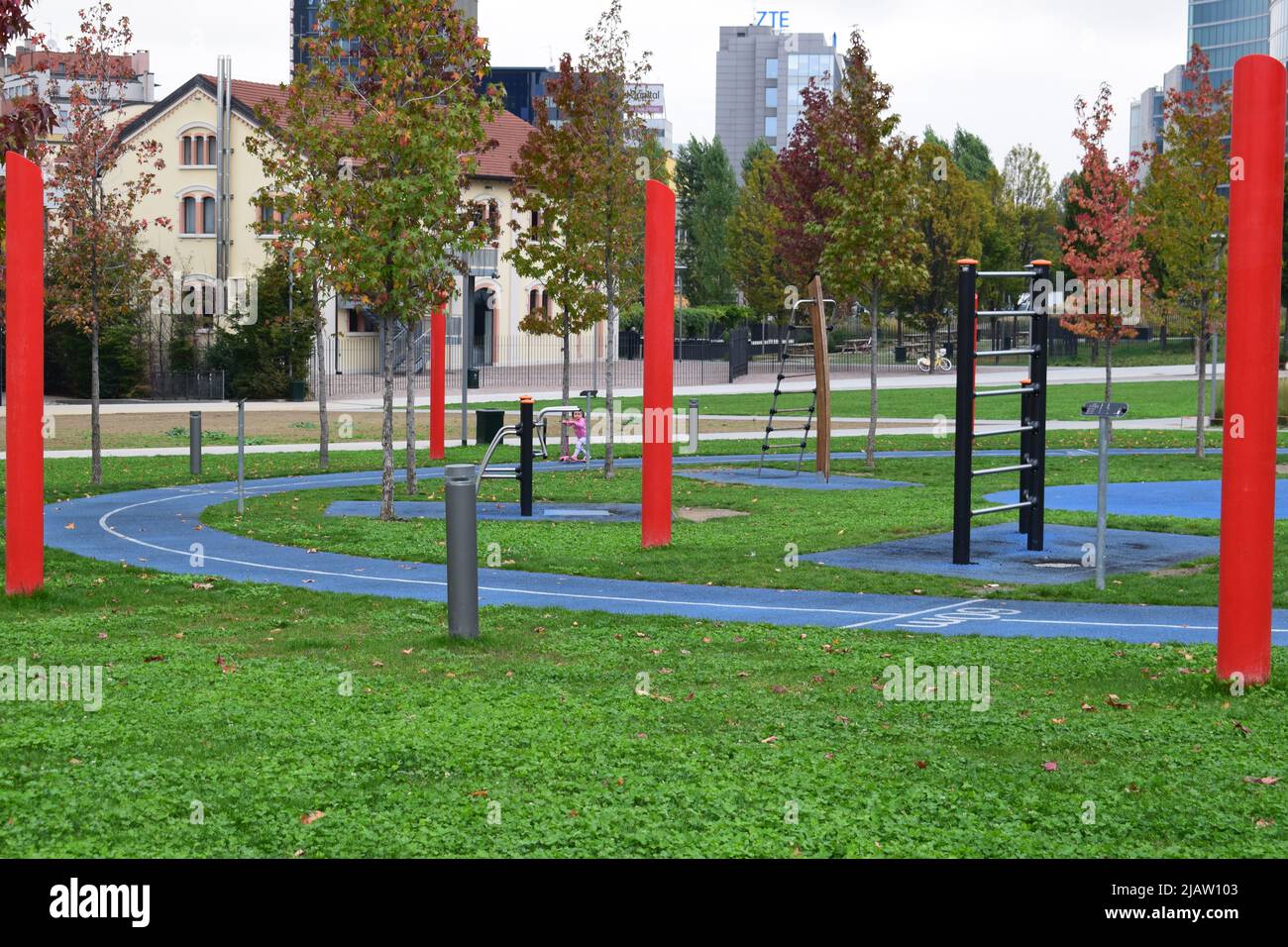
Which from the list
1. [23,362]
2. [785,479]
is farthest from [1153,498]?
[23,362]

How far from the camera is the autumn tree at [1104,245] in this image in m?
33.9

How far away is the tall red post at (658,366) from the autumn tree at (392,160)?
3364mm

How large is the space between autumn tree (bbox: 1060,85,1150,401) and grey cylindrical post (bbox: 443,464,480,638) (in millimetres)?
23242

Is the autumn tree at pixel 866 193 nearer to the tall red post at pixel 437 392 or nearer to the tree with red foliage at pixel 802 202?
the tall red post at pixel 437 392

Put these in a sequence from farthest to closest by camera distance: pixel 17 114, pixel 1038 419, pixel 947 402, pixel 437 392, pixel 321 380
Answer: pixel 947 402 < pixel 437 392 < pixel 321 380 < pixel 1038 419 < pixel 17 114

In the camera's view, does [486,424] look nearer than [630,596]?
No

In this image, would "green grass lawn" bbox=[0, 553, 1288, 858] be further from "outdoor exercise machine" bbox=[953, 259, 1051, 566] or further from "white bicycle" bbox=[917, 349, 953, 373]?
"white bicycle" bbox=[917, 349, 953, 373]

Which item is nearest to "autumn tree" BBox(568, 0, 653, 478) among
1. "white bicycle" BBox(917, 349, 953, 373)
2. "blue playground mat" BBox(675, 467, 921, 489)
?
"blue playground mat" BBox(675, 467, 921, 489)

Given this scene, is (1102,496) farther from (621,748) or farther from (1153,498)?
(1153,498)

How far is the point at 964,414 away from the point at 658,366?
3499 mm

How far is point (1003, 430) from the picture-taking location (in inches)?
669

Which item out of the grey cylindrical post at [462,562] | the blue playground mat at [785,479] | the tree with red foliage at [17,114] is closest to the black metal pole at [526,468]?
the blue playground mat at [785,479]
